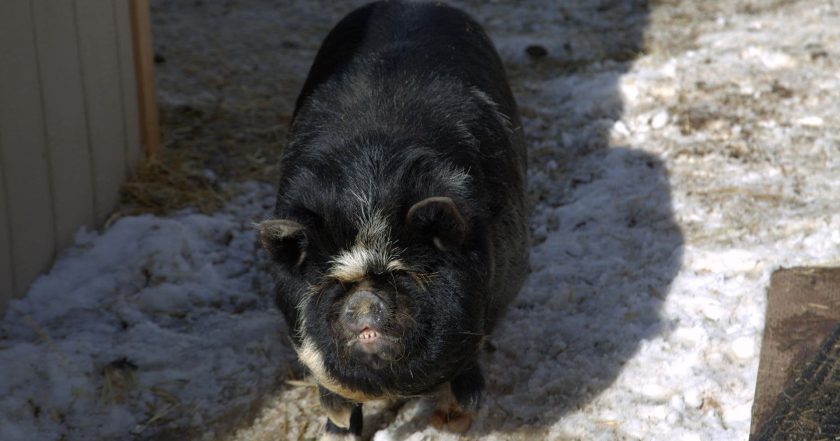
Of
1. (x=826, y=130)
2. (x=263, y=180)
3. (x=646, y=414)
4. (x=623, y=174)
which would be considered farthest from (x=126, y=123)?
(x=826, y=130)

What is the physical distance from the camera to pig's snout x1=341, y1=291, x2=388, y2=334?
278cm

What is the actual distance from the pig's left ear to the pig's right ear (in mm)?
333

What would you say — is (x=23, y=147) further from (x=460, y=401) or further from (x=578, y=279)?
(x=578, y=279)

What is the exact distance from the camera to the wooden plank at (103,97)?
466 centimetres

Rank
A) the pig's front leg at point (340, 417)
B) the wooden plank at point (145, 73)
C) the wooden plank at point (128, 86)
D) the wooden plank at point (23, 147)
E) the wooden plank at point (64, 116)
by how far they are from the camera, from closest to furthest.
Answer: the pig's front leg at point (340, 417)
the wooden plank at point (23, 147)
the wooden plank at point (64, 116)
the wooden plank at point (128, 86)
the wooden plank at point (145, 73)

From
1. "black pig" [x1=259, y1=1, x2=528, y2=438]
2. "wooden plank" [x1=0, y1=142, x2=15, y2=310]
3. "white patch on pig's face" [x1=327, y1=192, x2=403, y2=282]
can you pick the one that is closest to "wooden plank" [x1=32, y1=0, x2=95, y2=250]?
"wooden plank" [x1=0, y1=142, x2=15, y2=310]

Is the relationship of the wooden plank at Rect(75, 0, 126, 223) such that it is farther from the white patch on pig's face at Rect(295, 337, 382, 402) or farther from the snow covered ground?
the white patch on pig's face at Rect(295, 337, 382, 402)

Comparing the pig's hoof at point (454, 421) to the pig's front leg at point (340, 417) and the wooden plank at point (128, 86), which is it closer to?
the pig's front leg at point (340, 417)

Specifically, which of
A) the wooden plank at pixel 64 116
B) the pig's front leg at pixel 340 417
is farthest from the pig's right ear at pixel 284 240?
the wooden plank at pixel 64 116

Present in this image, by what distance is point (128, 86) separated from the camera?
203 inches

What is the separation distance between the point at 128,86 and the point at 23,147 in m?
1.14

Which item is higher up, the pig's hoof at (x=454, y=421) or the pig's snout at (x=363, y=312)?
the pig's snout at (x=363, y=312)

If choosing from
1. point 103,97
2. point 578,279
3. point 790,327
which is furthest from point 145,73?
point 790,327

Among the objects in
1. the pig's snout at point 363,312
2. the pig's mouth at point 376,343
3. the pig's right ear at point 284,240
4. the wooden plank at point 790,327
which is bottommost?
the wooden plank at point 790,327
